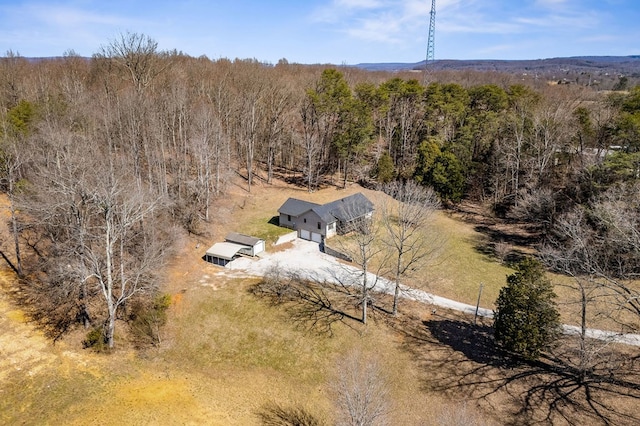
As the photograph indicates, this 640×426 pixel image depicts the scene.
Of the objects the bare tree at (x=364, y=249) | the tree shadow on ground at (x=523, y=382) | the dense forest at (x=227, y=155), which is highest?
the dense forest at (x=227, y=155)

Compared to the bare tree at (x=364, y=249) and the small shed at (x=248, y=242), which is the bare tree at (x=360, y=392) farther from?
the small shed at (x=248, y=242)

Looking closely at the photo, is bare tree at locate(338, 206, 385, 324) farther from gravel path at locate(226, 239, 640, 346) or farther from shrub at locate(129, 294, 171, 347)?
shrub at locate(129, 294, 171, 347)

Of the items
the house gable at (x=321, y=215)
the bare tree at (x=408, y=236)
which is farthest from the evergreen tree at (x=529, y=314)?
the house gable at (x=321, y=215)

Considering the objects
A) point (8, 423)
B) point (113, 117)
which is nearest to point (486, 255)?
point (8, 423)

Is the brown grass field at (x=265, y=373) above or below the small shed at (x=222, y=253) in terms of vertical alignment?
below

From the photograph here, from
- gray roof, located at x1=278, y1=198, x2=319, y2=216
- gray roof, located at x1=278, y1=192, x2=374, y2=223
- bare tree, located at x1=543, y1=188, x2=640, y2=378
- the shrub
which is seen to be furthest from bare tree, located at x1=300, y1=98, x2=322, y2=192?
bare tree, located at x1=543, y1=188, x2=640, y2=378

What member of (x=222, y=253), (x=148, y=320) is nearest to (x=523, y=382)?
(x=148, y=320)

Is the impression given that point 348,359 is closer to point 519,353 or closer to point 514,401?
point 514,401

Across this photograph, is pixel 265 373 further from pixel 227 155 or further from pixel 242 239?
pixel 227 155
